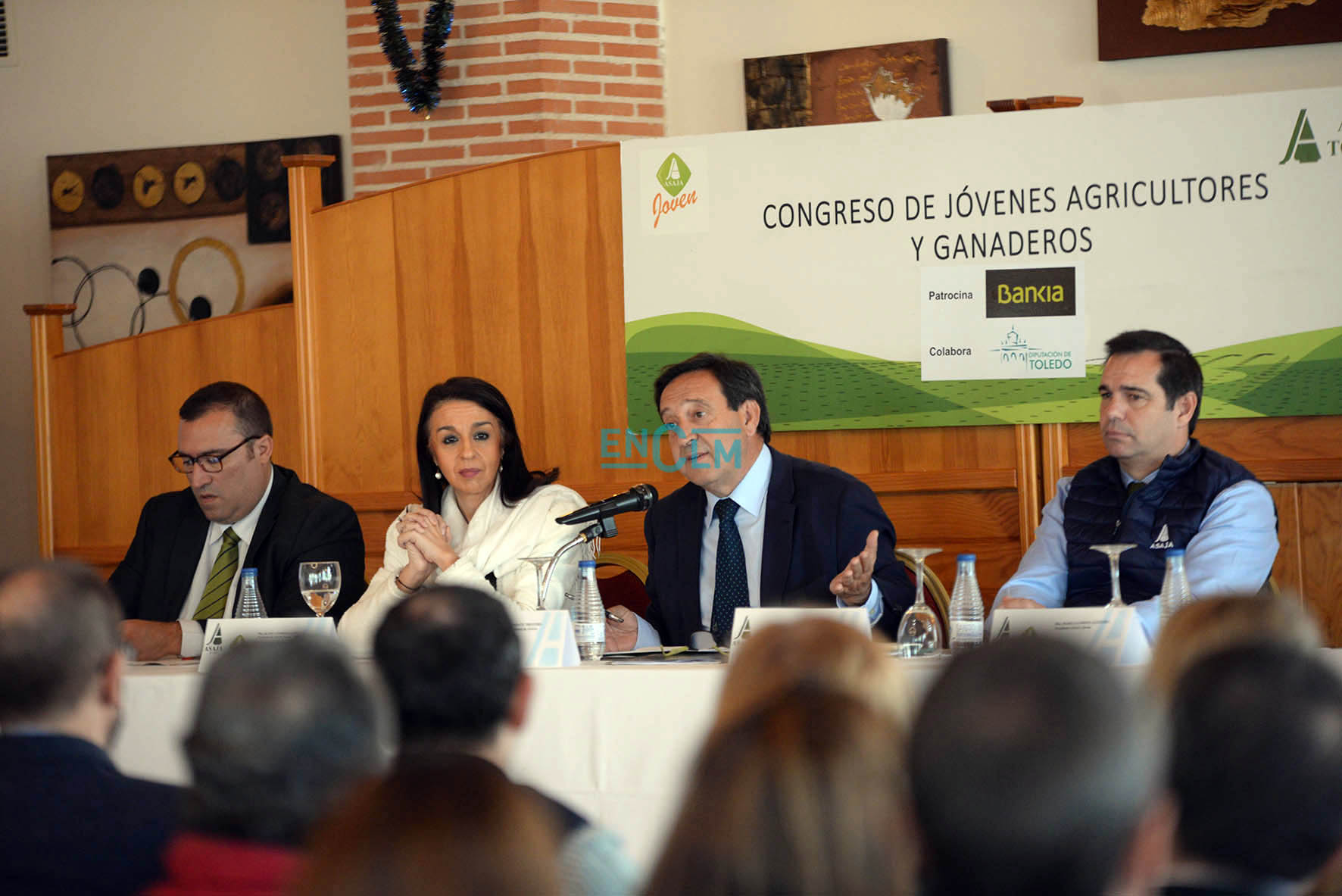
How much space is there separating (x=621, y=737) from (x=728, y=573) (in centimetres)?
98

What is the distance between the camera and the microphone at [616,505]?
2.85 m

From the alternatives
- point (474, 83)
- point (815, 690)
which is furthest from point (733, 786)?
point (474, 83)

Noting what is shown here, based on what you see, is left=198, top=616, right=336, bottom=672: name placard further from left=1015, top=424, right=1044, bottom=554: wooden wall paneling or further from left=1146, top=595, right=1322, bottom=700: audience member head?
left=1015, top=424, right=1044, bottom=554: wooden wall paneling

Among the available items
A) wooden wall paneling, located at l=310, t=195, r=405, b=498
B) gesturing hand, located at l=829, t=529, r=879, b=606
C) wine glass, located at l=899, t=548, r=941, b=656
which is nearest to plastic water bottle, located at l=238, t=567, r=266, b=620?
gesturing hand, located at l=829, t=529, r=879, b=606

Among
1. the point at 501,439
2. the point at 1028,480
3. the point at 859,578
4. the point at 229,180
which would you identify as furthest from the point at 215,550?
the point at 229,180

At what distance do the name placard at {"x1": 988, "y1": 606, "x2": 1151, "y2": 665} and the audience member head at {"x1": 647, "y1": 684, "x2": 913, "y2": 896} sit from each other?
1493 millimetres

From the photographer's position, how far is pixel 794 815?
82 cm

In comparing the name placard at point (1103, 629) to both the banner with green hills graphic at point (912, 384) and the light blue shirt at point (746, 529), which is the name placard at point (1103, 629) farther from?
the banner with green hills graphic at point (912, 384)

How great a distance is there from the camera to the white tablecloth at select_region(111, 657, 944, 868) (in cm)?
237

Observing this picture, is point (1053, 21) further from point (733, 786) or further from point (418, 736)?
point (733, 786)

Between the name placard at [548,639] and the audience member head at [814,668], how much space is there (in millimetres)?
1373

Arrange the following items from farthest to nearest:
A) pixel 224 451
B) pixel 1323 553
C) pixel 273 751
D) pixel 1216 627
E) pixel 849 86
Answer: pixel 849 86
pixel 1323 553
pixel 224 451
pixel 1216 627
pixel 273 751

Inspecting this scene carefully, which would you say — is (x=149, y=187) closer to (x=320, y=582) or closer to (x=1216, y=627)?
(x=320, y=582)

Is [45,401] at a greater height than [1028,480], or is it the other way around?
[45,401]
